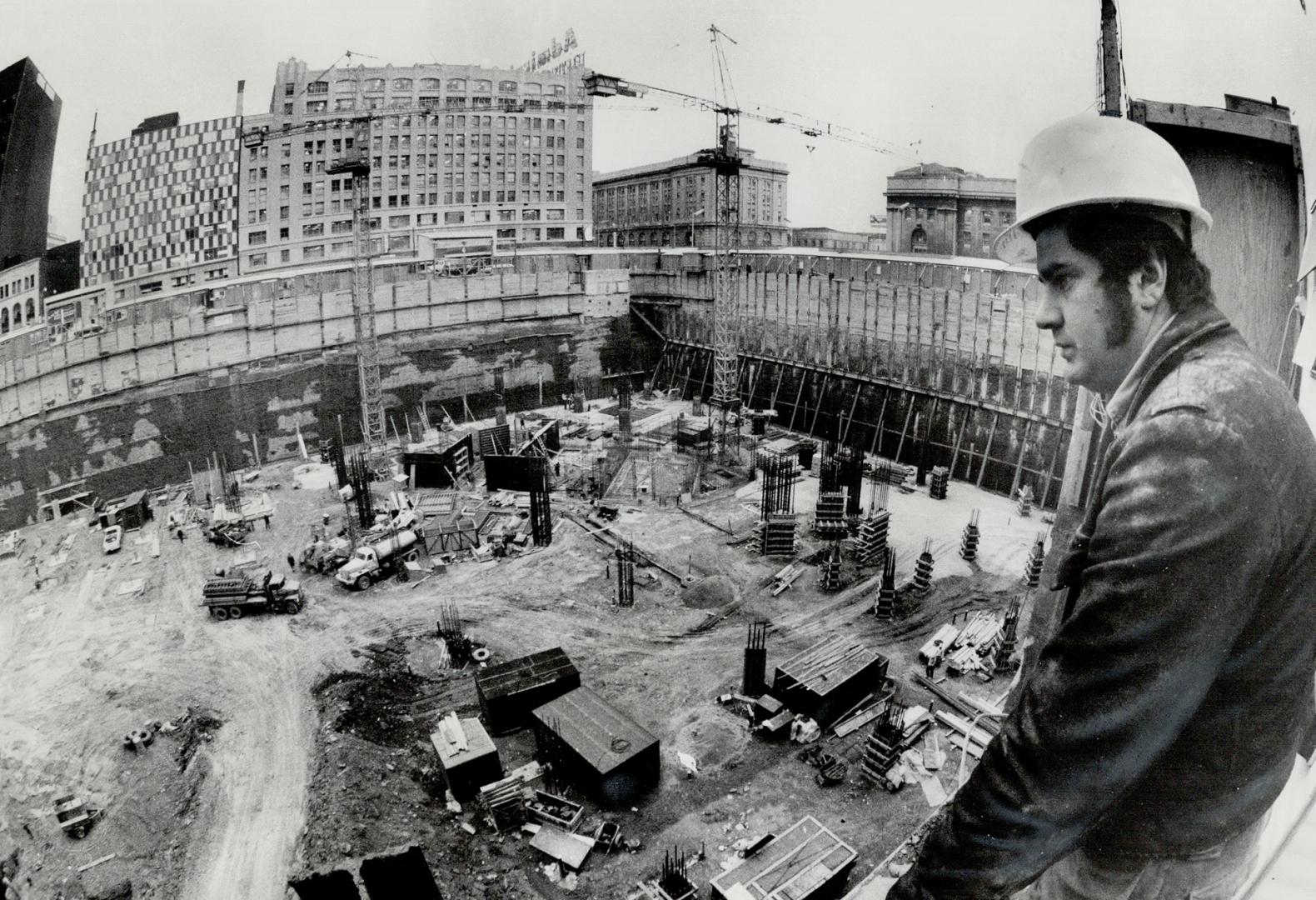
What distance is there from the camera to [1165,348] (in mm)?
1457

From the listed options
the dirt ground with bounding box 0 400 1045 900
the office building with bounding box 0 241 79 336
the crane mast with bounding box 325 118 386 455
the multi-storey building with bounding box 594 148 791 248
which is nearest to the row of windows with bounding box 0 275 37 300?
the office building with bounding box 0 241 79 336

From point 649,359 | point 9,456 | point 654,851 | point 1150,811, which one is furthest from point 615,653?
point 649,359

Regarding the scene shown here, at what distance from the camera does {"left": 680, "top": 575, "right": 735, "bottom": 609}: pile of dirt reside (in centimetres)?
1560

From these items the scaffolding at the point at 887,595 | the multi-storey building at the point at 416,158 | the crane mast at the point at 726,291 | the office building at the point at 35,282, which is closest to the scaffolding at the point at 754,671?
the scaffolding at the point at 887,595

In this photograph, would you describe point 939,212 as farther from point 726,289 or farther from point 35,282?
point 35,282

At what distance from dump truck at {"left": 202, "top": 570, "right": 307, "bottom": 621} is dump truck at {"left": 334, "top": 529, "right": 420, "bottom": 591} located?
1177 millimetres

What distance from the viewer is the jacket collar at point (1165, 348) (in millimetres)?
1414

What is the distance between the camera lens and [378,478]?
24203mm

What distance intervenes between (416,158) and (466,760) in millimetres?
25755

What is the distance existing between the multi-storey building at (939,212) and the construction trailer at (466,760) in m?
A: 25.2

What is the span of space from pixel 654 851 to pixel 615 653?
4.81 metres

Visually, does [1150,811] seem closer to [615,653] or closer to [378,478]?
[615,653]

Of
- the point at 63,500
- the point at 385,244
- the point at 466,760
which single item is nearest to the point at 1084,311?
the point at 466,760

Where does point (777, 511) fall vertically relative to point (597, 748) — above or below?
above
